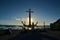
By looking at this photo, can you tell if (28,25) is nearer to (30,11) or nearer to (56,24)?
(30,11)

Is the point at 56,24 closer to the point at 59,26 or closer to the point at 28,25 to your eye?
the point at 59,26

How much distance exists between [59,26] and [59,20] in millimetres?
3670

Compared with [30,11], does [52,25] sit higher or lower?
lower

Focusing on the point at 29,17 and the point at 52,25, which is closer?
the point at 29,17

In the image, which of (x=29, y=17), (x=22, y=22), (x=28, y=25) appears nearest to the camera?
(x=22, y=22)

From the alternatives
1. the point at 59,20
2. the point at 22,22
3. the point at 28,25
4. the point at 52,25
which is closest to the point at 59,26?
the point at 59,20

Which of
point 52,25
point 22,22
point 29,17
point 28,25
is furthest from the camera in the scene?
point 52,25

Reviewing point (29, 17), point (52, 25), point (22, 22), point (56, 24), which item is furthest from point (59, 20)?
point (22, 22)

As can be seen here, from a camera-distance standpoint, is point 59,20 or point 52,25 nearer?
point 59,20

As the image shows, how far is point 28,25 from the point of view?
61.2 metres

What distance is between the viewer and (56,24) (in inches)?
2657

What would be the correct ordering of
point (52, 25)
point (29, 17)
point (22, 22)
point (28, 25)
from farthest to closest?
point (52, 25), point (29, 17), point (28, 25), point (22, 22)

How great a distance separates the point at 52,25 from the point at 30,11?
15197 mm

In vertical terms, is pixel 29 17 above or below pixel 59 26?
above
